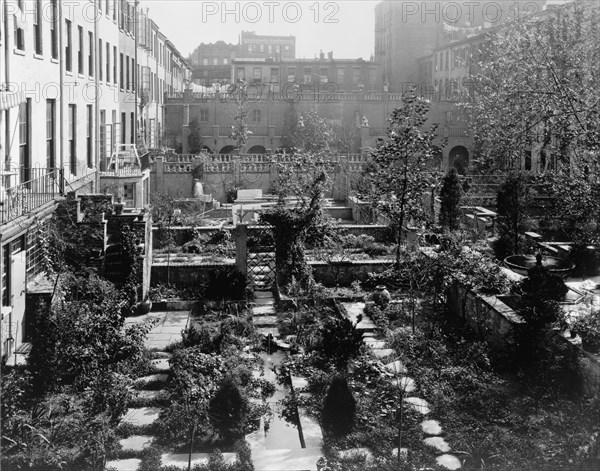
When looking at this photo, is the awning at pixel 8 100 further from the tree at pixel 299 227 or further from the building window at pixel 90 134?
the building window at pixel 90 134

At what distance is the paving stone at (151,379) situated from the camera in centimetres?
1327

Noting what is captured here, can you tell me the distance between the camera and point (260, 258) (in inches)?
864

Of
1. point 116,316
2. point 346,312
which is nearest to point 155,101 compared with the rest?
point 346,312

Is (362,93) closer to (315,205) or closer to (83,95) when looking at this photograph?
(83,95)

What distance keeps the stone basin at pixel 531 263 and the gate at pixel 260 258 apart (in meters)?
6.86

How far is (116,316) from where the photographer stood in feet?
41.4

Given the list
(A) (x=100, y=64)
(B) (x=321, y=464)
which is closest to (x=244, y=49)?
(A) (x=100, y=64)

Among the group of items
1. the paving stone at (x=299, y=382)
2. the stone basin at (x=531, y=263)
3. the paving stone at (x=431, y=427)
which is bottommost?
the paving stone at (x=431, y=427)

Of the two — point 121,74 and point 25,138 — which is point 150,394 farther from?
point 121,74

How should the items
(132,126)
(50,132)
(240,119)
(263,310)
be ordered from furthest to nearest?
1. (240,119)
2. (132,126)
3. (50,132)
4. (263,310)

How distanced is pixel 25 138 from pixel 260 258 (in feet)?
24.8

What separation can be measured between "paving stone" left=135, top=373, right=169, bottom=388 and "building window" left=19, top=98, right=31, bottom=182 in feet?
28.4

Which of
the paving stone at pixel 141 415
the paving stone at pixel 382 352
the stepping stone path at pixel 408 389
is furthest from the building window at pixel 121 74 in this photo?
the paving stone at pixel 141 415

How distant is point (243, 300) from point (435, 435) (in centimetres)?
887
